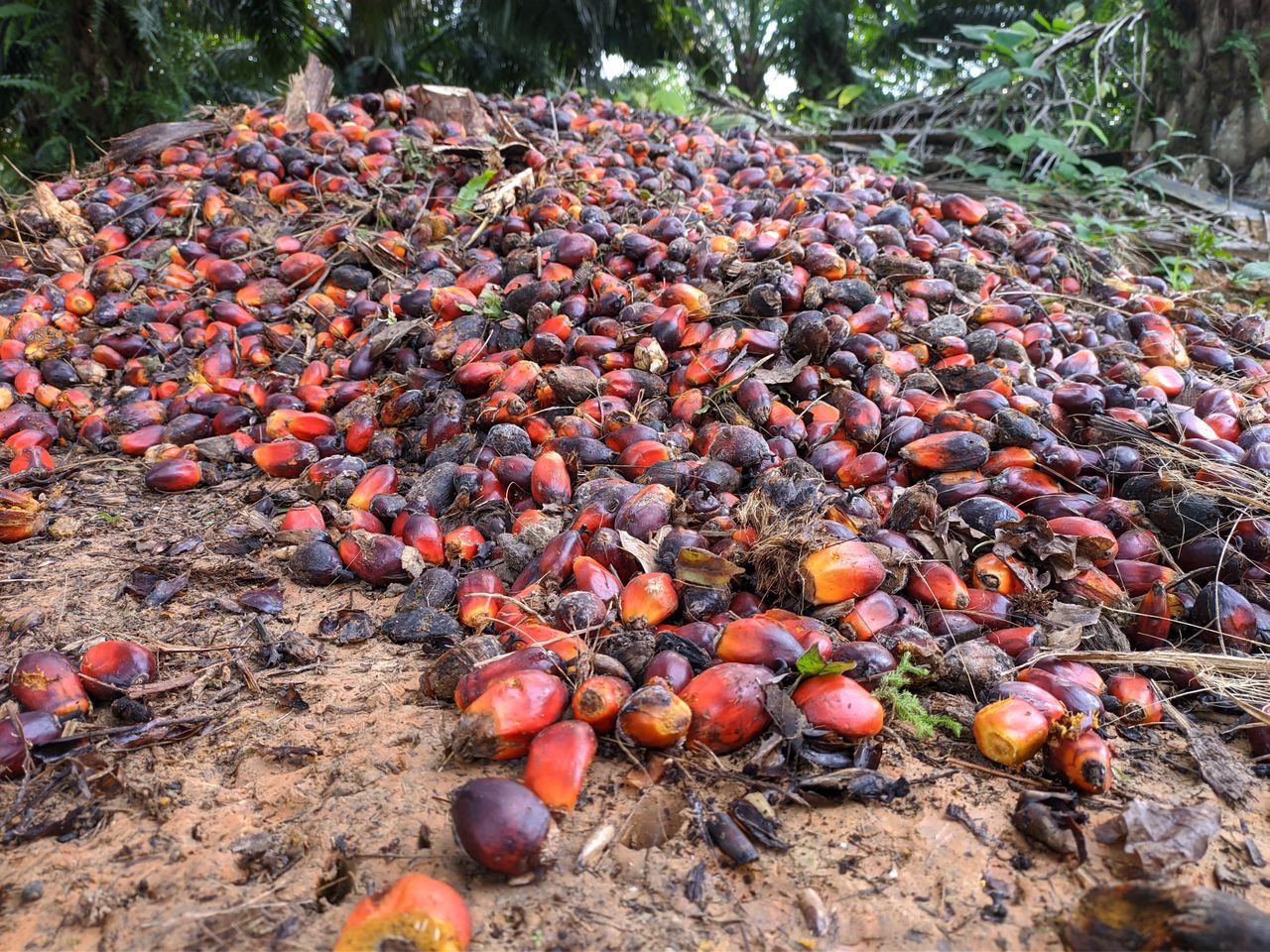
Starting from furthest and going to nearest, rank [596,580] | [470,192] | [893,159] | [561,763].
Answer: [893,159], [470,192], [596,580], [561,763]

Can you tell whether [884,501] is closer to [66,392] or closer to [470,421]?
[470,421]

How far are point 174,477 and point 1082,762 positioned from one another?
8.32 ft

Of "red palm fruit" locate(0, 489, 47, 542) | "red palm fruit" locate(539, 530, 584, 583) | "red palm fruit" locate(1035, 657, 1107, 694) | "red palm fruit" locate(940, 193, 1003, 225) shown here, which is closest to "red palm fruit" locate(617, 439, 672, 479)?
"red palm fruit" locate(539, 530, 584, 583)

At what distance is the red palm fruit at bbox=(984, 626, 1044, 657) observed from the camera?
5.13 feet

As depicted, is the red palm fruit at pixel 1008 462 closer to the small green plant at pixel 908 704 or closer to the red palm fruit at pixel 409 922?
the small green plant at pixel 908 704

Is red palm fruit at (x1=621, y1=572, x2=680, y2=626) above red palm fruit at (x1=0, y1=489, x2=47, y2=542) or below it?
below

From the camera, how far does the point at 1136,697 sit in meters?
1.46

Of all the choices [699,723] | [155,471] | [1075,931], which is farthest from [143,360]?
[1075,931]

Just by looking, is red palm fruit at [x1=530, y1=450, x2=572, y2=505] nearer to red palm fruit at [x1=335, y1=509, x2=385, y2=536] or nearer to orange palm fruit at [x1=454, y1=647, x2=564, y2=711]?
red palm fruit at [x1=335, y1=509, x2=385, y2=536]

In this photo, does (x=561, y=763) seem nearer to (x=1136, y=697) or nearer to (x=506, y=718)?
(x=506, y=718)

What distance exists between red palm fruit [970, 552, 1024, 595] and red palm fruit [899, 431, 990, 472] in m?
0.36

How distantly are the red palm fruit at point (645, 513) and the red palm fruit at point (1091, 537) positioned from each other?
91 centimetres

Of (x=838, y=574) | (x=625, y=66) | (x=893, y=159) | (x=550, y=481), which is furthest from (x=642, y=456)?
(x=625, y=66)

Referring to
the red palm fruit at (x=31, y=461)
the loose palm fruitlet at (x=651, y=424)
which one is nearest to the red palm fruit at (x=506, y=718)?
the loose palm fruitlet at (x=651, y=424)
